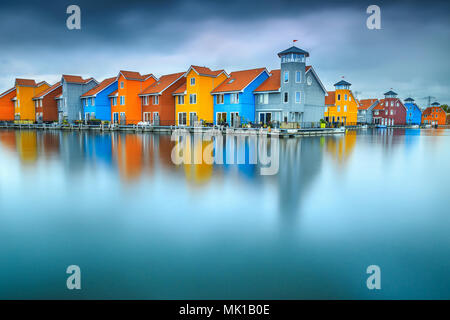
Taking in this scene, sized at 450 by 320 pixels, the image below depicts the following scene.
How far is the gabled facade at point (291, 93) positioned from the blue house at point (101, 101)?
27600 mm

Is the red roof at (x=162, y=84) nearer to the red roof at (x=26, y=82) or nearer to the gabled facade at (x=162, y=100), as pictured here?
the gabled facade at (x=162, y=100)

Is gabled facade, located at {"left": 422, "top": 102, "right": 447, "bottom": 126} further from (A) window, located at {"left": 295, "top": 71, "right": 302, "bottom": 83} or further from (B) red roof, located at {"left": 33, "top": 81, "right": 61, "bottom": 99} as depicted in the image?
(B) red roof, located at {"left": 33, "top": 81, "right": 61, "bottom": 99}

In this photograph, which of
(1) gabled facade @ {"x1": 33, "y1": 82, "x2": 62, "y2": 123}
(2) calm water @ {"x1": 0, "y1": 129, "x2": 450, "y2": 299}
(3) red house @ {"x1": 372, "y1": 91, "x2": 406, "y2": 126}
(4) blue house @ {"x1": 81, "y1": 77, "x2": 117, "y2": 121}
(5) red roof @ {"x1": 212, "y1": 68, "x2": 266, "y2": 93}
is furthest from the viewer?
(3) red house @ {"x1": 372, "y1": 91, "x2": 406, "y2": 126}

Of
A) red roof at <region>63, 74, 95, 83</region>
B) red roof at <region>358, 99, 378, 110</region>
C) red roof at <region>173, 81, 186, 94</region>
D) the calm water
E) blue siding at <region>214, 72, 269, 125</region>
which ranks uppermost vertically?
red roof at <region>63, 74, 95, 83</region>

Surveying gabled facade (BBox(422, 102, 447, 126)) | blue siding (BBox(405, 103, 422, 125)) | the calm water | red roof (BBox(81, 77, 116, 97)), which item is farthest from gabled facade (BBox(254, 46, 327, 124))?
gabled facade (BBox(422, 102, 447, 126))

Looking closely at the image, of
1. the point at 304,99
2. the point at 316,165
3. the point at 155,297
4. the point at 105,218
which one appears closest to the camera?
the point at 155,297

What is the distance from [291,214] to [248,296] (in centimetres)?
343

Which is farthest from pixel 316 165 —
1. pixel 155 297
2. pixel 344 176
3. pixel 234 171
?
pixel 155 297

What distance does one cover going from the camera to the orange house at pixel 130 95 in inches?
2053

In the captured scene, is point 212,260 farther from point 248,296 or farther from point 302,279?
point 302,279

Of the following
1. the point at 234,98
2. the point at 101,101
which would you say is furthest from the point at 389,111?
the point at 101,101

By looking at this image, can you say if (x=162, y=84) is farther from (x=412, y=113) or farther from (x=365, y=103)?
(x=412, y=113)

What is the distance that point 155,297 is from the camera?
13.4ft

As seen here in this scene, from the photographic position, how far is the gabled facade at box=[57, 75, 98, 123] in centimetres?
5978
